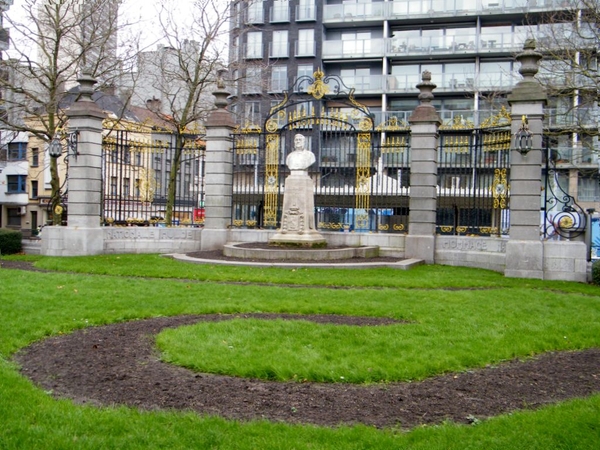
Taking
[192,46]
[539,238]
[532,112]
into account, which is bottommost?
[539,238]

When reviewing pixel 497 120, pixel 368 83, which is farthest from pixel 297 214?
pixel 368 83

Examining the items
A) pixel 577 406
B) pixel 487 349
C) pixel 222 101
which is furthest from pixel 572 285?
pixel 222 101

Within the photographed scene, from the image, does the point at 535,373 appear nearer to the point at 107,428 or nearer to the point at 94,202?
the point at 107,428

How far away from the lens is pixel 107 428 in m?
4.52

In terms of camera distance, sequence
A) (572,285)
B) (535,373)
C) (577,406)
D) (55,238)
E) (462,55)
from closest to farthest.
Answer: (577,406)
(535,373)
(572,285)
(55,238)
(462,55)

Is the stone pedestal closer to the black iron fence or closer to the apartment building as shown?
the black iron fence

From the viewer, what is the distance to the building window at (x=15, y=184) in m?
51.3

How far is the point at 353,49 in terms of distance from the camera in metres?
45.7

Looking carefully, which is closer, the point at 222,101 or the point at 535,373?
the point at 535,373

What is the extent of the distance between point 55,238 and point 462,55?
33.2 m

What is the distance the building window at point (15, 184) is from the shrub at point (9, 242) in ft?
114

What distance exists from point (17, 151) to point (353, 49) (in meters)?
28.3

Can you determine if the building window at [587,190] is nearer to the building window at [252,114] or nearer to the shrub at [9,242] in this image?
the building window at [252,114]

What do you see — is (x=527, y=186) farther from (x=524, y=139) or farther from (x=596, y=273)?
(x=596, y=273)
